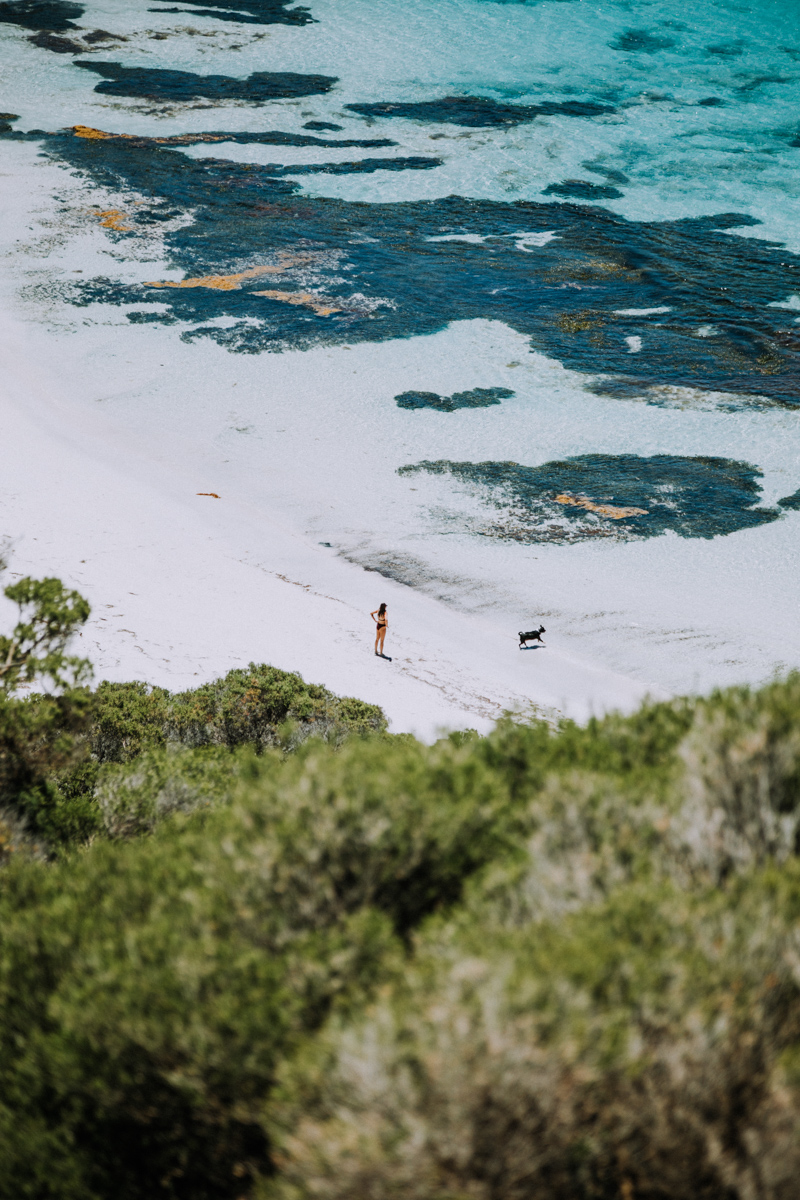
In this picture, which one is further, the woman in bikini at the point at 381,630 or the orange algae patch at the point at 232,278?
the orange algae patch at the point at 232,278

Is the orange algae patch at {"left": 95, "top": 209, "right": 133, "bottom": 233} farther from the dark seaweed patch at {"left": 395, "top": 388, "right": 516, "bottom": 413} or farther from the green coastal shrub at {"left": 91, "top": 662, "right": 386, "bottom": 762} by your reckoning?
the green coastal shrub at {"left": 91, "top": 662, "right": 386, "bottom": 762}

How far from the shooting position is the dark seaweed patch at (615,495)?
71.0 ft

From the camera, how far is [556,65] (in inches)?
2360

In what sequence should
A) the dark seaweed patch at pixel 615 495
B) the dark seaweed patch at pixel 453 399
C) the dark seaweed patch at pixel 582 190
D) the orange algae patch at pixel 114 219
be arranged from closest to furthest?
the dark seaweed patch at pixel 615 495
the dark seaweed patch at pixel 453 399
the orange algae patch at pixel 114 219
the dark seaweed patch at pixel 582 190

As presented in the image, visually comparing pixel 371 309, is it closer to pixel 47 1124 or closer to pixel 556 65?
pixel 47 1124

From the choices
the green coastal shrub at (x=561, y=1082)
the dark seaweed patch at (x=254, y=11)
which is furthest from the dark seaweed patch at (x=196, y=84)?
the green coastal shrub at (x=561, y=1082)

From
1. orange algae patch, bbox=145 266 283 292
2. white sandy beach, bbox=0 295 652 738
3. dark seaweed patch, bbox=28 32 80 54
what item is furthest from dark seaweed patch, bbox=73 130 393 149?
white sandy beach, bbox=0 295 652 738

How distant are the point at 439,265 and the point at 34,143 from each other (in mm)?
21952

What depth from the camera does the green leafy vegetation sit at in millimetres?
2719

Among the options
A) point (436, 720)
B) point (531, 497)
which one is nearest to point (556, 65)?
point (531, 497)

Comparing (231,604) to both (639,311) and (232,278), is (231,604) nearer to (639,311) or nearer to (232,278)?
(232,278)

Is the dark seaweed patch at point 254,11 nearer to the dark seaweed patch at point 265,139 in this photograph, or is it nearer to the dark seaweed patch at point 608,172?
the dark seaweed patch at point 265,139

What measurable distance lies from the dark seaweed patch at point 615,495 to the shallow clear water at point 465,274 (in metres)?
0.10

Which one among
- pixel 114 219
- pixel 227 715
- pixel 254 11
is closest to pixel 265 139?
pixel 114 219
